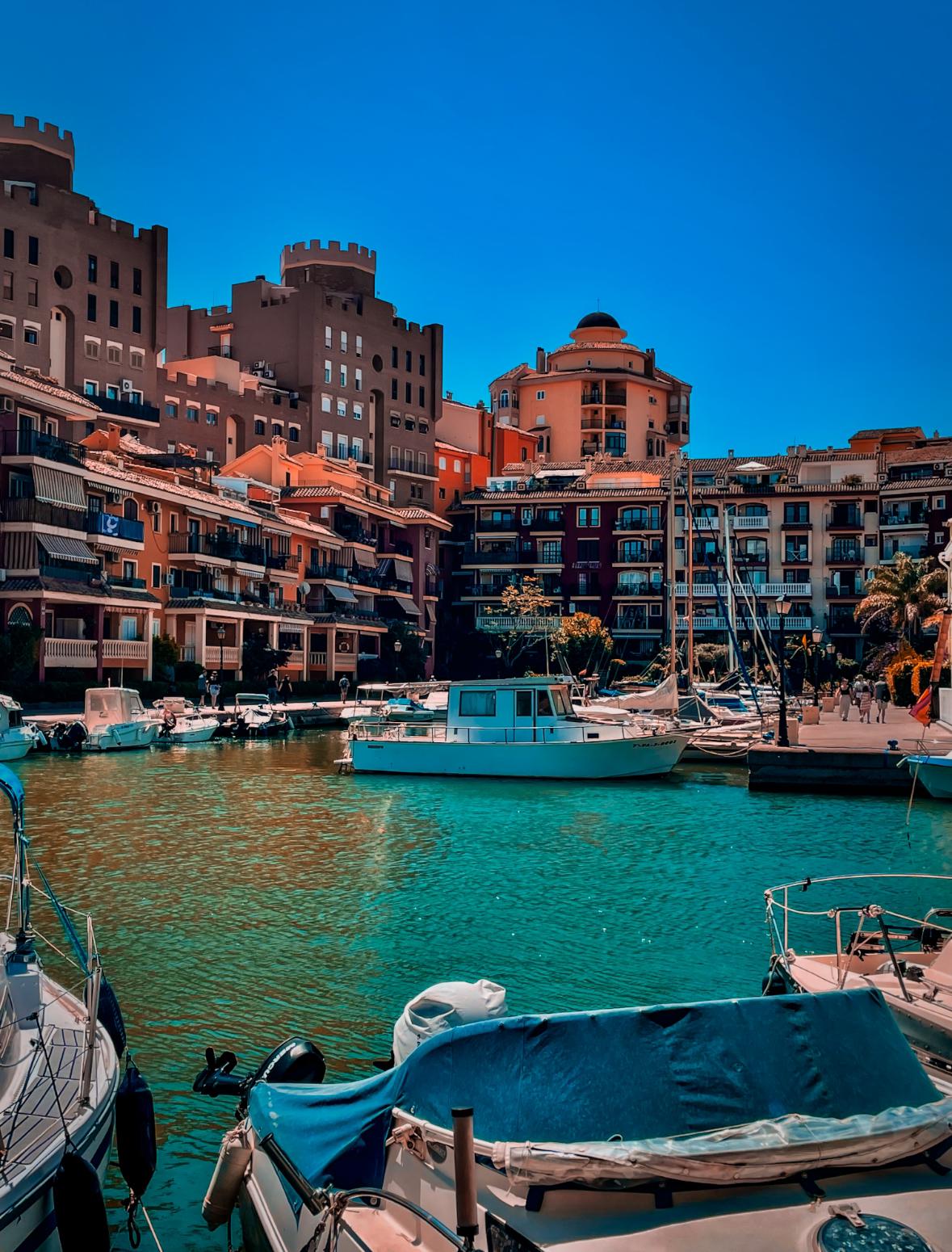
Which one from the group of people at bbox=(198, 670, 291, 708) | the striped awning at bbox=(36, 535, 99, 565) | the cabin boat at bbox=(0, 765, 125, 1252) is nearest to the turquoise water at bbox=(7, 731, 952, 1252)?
the cabin boat at bbox=(0, 765, 125, 1252)

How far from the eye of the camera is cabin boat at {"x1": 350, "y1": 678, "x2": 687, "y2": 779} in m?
35.6

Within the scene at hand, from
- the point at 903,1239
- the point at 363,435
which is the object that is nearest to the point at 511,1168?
the point at 903,1239

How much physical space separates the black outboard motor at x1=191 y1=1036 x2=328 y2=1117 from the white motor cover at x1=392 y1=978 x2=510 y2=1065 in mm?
647

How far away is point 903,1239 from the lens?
4840mm

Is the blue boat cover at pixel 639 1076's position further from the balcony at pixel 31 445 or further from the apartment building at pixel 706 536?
the apartment building at pixel 706 536

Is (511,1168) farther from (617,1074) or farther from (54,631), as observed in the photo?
(54,631)

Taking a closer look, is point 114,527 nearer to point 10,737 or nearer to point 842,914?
point 10,737

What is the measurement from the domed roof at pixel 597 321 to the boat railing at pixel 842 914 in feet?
342

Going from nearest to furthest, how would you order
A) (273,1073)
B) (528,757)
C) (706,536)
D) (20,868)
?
(273,1073) → (20,868) → (528,757) → (706,536)

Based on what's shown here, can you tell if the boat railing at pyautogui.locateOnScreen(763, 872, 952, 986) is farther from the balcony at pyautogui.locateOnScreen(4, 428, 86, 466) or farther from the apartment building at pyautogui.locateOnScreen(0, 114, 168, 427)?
the apartment building at pyautogui.locateOnScreen(0, 114, 168, 427)

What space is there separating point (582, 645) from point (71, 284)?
40.3 meters

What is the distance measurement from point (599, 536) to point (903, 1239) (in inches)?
3369

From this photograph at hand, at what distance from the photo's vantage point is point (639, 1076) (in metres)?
5.91

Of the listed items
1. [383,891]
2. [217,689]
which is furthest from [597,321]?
[383,891]
